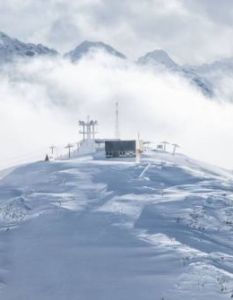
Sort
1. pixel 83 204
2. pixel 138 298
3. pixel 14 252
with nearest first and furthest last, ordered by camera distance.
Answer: pixel 138 298 < pixel 14 252 < pixel 83 204

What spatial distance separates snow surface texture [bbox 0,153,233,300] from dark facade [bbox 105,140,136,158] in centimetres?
1212

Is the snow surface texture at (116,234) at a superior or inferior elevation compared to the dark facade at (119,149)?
inferior

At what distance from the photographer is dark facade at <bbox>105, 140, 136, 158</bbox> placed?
94.2m

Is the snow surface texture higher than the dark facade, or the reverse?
the dark facade

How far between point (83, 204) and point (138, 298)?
21.3m

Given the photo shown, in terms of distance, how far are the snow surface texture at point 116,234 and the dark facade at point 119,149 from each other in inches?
477

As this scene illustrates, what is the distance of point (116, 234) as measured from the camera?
5766cm

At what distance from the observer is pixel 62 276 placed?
49.6m

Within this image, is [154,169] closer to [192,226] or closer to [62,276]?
[192,226]

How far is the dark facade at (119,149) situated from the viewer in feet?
309

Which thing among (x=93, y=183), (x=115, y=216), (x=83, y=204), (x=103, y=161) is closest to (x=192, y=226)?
(x=115, y=216)

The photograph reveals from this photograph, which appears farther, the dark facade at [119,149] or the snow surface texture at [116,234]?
the dark facade at [119,149]

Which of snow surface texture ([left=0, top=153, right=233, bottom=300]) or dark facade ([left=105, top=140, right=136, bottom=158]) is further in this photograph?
dark facade ([left=105, top=140, right=136, bottom=158])

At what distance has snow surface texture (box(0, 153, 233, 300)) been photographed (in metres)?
47.8
